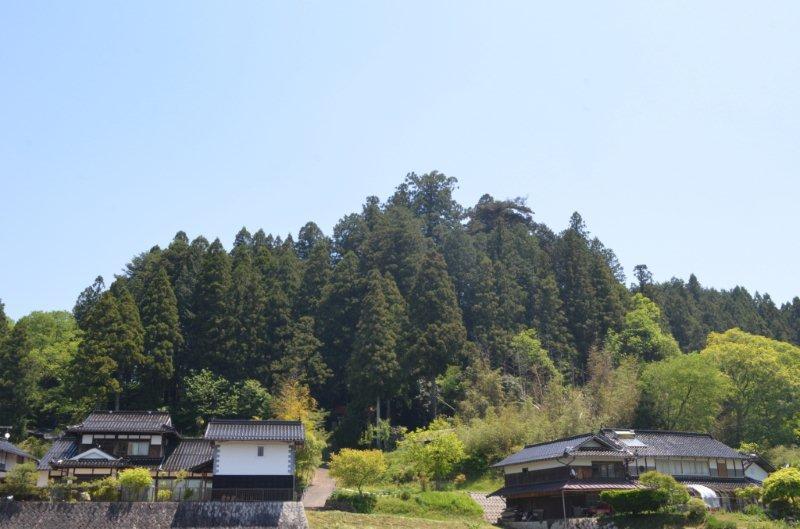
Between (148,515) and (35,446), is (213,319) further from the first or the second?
(148,515)

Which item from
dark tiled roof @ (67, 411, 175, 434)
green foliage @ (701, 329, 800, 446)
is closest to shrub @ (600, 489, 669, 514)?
green foliage @ (701, 329, 800, 446)

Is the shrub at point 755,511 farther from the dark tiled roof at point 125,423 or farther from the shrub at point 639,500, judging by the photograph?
the dark tiled roof at point 125,423

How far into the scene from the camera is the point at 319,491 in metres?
42.1

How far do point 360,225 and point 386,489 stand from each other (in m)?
45.8

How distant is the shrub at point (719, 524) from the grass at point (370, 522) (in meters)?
9.98

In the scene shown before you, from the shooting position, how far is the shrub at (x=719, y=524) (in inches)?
1232

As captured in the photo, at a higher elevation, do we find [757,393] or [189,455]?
[757,393]

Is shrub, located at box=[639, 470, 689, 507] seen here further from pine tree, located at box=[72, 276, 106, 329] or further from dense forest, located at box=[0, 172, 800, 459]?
pine tree, located at box=[72, 276, 106, 329]

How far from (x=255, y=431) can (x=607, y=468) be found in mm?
18105

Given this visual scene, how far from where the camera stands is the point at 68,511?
30.3 m

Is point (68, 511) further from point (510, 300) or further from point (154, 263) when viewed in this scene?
point (510, 300)

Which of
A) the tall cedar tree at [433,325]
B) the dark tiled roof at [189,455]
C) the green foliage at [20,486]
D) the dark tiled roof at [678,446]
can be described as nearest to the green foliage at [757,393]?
the dark tiled roof at [678,446]

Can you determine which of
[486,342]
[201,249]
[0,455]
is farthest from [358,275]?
[0,455]

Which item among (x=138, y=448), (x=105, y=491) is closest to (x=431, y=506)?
Result: (x=105, y=491)
